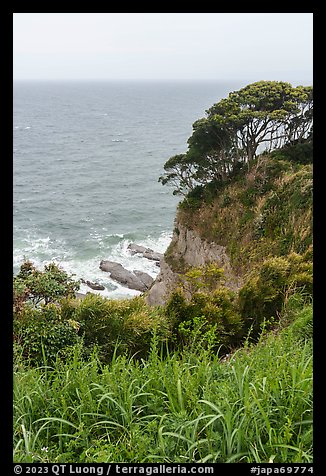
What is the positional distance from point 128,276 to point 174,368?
16.1 metres

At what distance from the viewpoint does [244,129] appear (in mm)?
15367

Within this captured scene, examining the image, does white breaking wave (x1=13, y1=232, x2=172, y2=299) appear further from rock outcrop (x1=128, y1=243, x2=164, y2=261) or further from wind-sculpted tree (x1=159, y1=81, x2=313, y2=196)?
wind-sculpted tree (x1=159, y1=81, x2=313, y2=196)

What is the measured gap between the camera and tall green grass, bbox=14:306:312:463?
208 centimetres

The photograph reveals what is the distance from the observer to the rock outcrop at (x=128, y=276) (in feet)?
59.8

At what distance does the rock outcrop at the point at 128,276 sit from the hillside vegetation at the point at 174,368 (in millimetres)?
7435

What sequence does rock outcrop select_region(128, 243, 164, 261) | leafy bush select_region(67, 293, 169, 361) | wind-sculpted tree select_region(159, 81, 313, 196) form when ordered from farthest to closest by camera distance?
rock outcrop select_region(128, 243, 164, 261)
wind-sculpted tree select_region(159, 81, 313, 196)
leafy bush select_region(67, 293, 169, 361)

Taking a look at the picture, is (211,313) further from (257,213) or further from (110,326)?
(257,213)

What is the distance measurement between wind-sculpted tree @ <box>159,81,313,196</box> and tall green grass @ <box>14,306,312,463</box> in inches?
512

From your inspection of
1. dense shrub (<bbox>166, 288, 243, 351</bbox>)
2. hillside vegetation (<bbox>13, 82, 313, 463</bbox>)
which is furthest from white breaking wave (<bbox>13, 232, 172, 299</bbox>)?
dense shrub (<bbox>166, 288, 243, 351</bbox>)

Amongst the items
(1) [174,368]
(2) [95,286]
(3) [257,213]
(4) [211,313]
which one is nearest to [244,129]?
(3) [257,213]

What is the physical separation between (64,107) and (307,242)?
72.7 m

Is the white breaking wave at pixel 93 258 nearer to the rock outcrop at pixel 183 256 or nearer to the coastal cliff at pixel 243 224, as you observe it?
the rock outcrop at pixel 183 256

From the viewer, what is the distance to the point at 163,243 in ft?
72.2

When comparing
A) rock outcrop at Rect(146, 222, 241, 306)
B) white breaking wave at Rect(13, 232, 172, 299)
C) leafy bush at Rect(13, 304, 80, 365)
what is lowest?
white breaking wave at Rect(13, 232, 172, 299)
